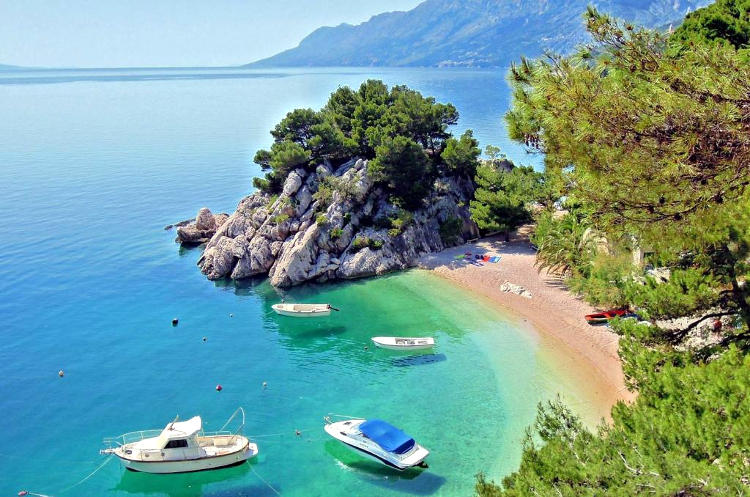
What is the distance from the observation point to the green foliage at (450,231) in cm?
4581

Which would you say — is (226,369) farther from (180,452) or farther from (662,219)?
(662,219)

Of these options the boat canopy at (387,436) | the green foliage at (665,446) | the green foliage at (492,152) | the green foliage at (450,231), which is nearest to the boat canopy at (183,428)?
the boat canopy at (387,436)

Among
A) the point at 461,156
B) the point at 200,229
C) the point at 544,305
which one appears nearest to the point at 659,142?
the point at 544,305

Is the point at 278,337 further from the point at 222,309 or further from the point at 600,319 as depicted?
the point at 600,319

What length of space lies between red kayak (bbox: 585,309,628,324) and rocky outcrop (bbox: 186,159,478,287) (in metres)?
15.7

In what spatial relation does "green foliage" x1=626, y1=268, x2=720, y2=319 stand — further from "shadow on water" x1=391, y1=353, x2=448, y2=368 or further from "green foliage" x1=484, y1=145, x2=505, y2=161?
"green foliage" x1=484, y1=145, x2=505, y2=161

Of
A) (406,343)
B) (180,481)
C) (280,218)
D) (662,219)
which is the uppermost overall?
(662,219)

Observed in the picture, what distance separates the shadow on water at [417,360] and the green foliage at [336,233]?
15.0 meters

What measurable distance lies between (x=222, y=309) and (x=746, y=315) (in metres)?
32.7

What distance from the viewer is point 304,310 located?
36000 millimetres

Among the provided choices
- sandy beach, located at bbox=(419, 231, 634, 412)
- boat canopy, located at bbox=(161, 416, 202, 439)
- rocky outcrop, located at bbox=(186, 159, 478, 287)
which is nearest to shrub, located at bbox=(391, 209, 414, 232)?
rocky outcrop, located at bbox=(186, 159, 478, 287)

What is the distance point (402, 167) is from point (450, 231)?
727 centimetres

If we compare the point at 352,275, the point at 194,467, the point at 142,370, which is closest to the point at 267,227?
the point at 352,275

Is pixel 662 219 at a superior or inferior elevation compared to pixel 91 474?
superior
